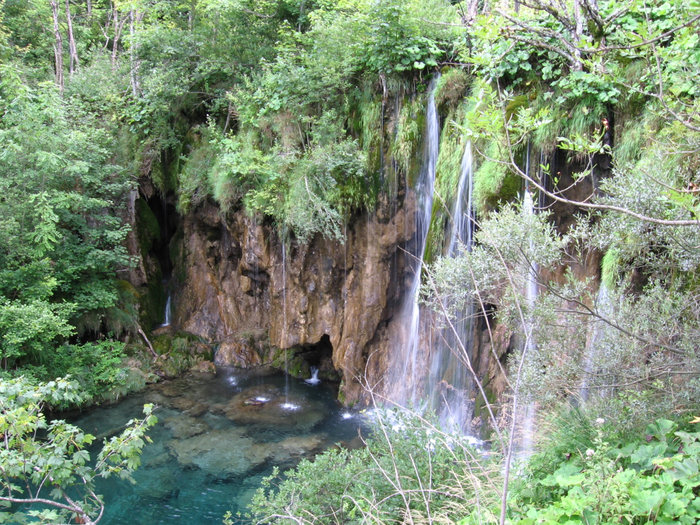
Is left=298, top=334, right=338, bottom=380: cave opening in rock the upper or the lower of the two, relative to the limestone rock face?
lower

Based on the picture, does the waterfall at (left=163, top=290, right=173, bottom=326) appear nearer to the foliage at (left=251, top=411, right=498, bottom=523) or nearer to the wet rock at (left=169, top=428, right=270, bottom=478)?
the wet rock at (left=169, top=428, right=270, bottom=478)

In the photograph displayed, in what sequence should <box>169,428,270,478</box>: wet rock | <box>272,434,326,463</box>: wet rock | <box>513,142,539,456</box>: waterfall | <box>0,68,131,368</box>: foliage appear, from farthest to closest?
<box>0,68,131,368</box>: foliage < <box>272,434,326,463</box>: wet rock < <box>169,428,270,478</box>: wet rock < <box>513,142,539,456</box>: waterfall

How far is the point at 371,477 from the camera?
4578 mm

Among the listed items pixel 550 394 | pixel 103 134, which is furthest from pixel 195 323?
pixel 550 394

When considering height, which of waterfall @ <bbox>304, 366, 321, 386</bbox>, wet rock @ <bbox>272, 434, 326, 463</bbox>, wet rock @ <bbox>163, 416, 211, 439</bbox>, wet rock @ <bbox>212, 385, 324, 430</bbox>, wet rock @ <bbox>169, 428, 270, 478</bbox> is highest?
wet rock @ <bbox>272, 434, 326, 463</bbox>

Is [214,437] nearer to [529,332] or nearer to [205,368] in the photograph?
[205,368]

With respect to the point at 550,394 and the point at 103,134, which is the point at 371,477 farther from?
the point at 103,134

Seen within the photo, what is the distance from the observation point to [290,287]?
11.8 m

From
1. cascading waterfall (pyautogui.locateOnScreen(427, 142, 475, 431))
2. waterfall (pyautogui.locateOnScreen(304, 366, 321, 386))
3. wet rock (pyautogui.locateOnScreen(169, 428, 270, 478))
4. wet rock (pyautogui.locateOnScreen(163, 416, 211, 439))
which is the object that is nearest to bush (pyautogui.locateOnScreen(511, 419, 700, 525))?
cascading waterfall (pyautogui.locateOnScreen(427, 142, 475, 431))

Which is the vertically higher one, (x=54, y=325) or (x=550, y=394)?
(x=550, y=394)

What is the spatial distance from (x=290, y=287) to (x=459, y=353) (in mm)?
5352

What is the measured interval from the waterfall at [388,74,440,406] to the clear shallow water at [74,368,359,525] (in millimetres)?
1336

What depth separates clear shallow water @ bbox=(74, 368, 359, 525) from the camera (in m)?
7.81

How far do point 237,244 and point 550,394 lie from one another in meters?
10.4
